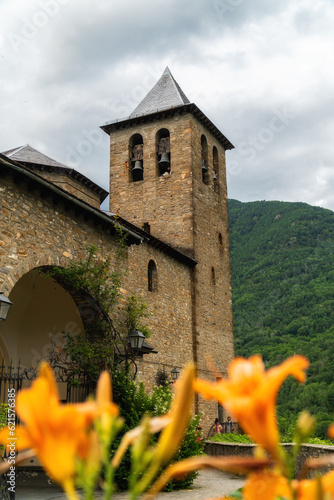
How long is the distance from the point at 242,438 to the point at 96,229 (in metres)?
10.4

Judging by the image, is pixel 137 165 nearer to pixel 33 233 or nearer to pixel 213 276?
pixel 213 276

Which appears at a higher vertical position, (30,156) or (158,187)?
(30,156)

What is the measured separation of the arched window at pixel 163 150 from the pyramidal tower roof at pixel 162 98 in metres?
1.14

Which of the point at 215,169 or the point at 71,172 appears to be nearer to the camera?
the point at 71,172

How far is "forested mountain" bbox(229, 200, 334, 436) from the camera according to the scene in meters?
29.7

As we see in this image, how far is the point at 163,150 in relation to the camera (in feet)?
75.2

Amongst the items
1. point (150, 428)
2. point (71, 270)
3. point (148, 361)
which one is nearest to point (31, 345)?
point (71, 270)

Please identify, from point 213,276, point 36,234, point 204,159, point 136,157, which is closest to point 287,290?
point 204,159

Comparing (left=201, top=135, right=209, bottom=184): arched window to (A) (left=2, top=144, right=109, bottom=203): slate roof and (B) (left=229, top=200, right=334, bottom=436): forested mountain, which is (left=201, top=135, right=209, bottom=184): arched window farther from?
(B) (left=229, top=200, right=334, bottom=436): forested mountain

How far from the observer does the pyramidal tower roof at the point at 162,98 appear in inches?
930

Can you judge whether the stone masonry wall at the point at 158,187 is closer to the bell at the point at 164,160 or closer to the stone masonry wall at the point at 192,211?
the stone masonry wall at the point at 192,211

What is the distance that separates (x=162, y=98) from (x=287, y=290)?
78.0ft

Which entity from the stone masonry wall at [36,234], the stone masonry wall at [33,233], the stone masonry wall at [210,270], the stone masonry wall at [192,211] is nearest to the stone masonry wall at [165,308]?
the stone masonry wall at [192,211]

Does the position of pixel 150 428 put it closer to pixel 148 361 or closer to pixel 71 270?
pixel 71 270
